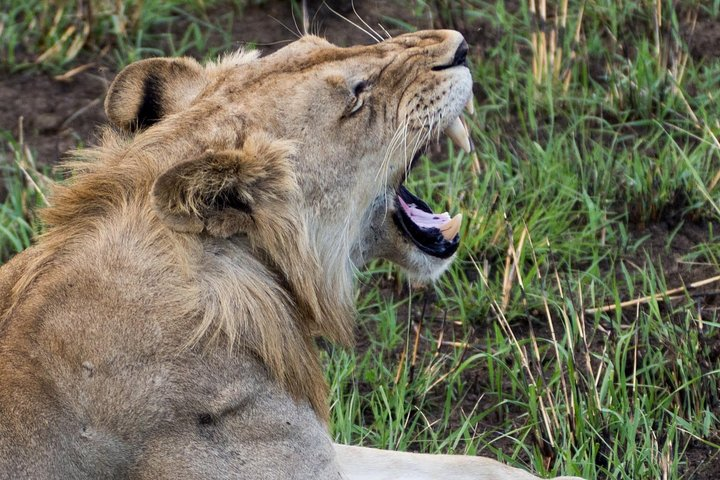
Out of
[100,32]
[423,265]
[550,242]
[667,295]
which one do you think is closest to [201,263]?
[423,265]

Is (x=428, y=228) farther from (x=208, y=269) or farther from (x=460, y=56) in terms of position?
(x=208, y=269)

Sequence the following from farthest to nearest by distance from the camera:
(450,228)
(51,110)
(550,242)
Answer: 1. (51,110)
2. (550,242)
3. (450,228)

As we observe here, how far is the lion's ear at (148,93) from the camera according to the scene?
11.6 ft

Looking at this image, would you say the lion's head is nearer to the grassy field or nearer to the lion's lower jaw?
the lion's lower jaw

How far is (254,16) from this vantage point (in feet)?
21.7

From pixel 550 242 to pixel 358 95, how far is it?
165 centimetres

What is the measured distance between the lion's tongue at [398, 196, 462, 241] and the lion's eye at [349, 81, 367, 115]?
0.35 m

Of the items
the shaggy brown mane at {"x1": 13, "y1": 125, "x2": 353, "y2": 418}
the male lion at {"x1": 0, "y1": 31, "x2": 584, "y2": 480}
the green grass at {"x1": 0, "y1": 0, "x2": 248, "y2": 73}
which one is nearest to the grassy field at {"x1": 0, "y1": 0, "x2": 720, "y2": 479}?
the green grass at {"x1": 0, "y1": 0, "x2": 248, "y2": 73}

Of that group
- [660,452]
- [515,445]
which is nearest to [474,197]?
[515,445]

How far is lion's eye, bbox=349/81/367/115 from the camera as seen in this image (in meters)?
3.42

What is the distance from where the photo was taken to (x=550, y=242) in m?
4.88

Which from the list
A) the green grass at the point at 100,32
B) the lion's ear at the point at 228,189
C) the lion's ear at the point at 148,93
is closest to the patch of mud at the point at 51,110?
the green grass at the point at 100,32

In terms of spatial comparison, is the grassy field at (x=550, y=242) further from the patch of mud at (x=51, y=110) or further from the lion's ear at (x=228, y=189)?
the lion's ear at (x=228, y=189)

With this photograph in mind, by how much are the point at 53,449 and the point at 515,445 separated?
1746 millimetres
